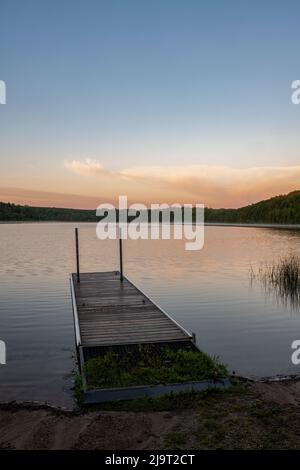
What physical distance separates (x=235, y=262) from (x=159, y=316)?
20715mm

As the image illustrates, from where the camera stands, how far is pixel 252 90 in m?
26.8

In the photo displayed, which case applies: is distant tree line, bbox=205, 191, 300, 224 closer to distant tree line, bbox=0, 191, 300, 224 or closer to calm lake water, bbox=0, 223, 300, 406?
distant tree line, bbox=0, 191, 300, 224

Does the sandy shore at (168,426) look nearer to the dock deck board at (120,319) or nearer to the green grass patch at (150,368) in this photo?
the green grass patch at (150,368)

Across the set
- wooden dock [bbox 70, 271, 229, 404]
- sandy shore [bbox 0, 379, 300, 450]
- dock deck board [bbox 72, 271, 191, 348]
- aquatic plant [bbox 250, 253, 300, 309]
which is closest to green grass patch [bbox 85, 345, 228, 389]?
wooden dock [bbox 70, 271, 229, 404]

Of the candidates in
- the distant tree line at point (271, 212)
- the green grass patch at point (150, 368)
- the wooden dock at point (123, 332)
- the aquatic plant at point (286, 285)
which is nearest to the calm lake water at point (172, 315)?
the aquatic plant at point (286, 285)

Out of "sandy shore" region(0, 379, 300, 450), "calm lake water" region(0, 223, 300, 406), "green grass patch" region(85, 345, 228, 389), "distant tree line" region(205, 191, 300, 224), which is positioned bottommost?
"calm lake water" region(0, 223, 300, 406)

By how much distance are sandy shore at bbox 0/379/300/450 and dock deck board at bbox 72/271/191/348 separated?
2.85 meters

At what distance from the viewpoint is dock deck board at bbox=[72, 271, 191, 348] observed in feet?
30.3

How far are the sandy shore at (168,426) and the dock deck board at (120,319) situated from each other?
2.85 meters

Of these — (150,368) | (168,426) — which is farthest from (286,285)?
(168,426)

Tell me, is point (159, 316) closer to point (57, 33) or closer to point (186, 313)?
point (186, 313)

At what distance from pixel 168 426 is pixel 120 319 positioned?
600cm

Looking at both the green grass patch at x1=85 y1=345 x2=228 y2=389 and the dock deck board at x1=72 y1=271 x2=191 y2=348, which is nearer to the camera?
the green grass patch at x1=85 y1=345 x2=228 y2=389

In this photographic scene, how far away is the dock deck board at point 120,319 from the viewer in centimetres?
923
